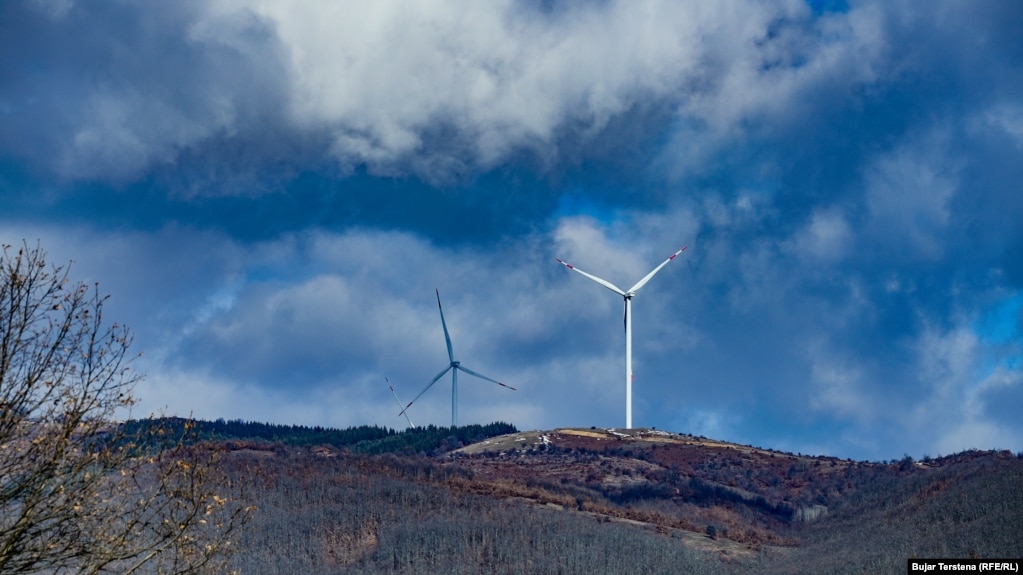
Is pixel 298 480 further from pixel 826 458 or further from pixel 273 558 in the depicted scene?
pixel 826 458

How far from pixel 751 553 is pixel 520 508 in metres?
26.0

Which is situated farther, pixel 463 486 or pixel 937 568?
pixel 463 486

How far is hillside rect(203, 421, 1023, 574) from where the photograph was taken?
285ft

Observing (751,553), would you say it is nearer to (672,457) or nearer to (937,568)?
(937,568)

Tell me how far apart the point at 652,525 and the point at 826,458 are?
71944mm

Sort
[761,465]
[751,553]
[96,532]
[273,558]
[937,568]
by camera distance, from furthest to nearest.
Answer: [761,465], [751,553], [273,558], [937,568], [96,532]

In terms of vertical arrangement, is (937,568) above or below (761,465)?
below

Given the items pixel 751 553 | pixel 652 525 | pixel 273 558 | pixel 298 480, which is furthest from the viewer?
pixel 298 480

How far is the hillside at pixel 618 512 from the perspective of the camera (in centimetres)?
8675

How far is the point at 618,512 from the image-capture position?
11975cm

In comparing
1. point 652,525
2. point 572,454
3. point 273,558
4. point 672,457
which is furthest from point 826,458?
point 273,558

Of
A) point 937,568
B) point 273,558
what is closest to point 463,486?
point 273,558

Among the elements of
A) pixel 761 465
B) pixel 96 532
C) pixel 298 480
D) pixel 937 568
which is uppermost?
pixel 761 465

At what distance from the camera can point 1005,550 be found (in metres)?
66.9
